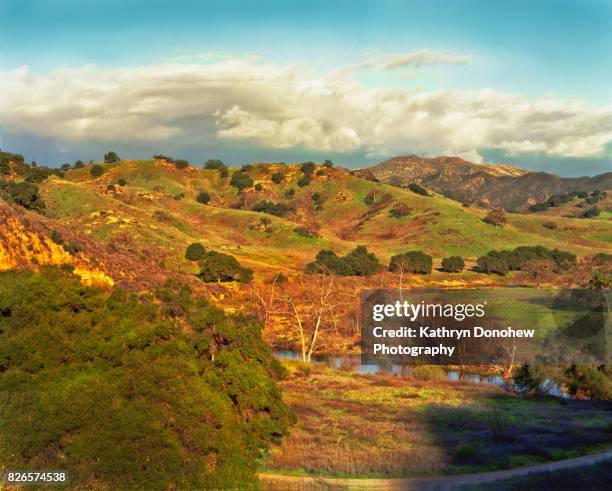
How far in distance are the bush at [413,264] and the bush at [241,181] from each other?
267ft

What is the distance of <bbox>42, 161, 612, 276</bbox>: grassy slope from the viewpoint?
9409cm

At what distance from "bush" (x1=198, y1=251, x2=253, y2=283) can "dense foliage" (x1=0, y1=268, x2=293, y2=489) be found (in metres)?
42.2

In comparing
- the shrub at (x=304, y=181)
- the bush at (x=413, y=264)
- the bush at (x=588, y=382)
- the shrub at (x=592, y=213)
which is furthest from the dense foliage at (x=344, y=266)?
the shrub at (x=592, y=213)

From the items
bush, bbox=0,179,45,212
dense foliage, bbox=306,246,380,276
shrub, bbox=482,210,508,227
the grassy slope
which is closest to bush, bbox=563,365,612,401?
dense foliage, bbox=306,246,380,276

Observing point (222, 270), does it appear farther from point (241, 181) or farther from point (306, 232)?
point (241, 181)

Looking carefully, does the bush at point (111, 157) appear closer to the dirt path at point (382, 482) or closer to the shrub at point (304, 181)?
the shrub at point (304, 181)

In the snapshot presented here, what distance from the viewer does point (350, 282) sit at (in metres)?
73.9

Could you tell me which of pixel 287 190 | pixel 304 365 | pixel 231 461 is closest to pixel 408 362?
pixel 304 365

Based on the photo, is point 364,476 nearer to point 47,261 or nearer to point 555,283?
point 47,261

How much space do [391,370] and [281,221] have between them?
7354cm

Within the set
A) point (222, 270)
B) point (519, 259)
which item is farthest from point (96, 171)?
point (519, 259)

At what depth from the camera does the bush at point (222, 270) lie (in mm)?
68188

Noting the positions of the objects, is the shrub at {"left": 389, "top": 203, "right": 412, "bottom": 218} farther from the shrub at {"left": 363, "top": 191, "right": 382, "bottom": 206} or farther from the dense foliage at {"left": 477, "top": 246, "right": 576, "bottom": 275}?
the dense foliage at {"left": 477, "top": 246, "right": 576, "bottom": 275}

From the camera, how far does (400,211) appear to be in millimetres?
130500
